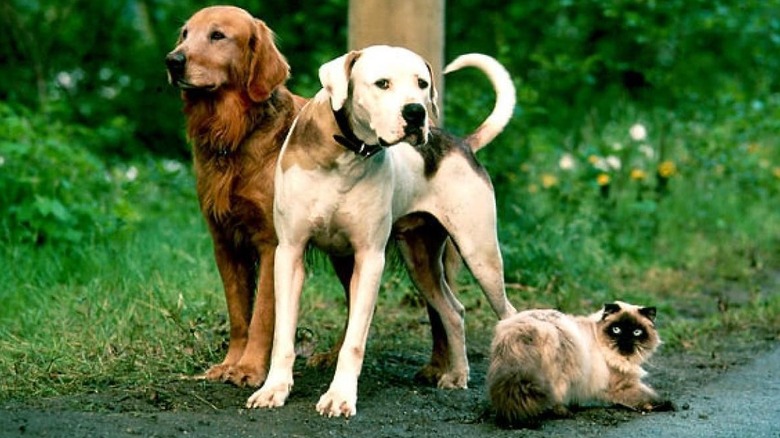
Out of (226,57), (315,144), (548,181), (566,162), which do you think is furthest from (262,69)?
(566,162)

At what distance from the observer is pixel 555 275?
9.25 metres

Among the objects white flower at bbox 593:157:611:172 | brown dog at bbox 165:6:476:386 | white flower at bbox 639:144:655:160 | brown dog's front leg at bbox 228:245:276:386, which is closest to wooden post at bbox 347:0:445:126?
brown dog at bbox 165:6:476:386

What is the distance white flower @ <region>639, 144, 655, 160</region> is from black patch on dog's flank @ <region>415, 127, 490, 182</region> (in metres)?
5.29

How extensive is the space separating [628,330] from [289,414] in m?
1.53

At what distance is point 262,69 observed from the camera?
6.54 m

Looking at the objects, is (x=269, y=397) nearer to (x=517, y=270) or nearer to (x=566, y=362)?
(x=566, y=362)

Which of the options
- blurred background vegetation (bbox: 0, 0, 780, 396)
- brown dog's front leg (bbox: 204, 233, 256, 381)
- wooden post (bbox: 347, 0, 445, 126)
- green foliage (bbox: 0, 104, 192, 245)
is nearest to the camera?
brown dog's front leg (bbox: 204, 233, 256, 381)

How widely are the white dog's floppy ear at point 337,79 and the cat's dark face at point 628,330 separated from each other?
1.53 meters

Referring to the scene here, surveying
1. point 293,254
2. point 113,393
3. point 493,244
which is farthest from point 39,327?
point 493,244

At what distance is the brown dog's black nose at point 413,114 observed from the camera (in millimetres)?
5723

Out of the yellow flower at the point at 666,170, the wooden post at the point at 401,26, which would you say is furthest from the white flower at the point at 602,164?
the wooden post at the point at 401,26

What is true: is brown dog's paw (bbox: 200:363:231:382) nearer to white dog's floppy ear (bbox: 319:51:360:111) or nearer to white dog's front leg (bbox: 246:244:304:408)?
white dog's front leg (bbox: 246:244:304:408)

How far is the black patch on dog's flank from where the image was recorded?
6.63 metres

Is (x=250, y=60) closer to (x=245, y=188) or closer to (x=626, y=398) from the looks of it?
(x=245, y=188)
